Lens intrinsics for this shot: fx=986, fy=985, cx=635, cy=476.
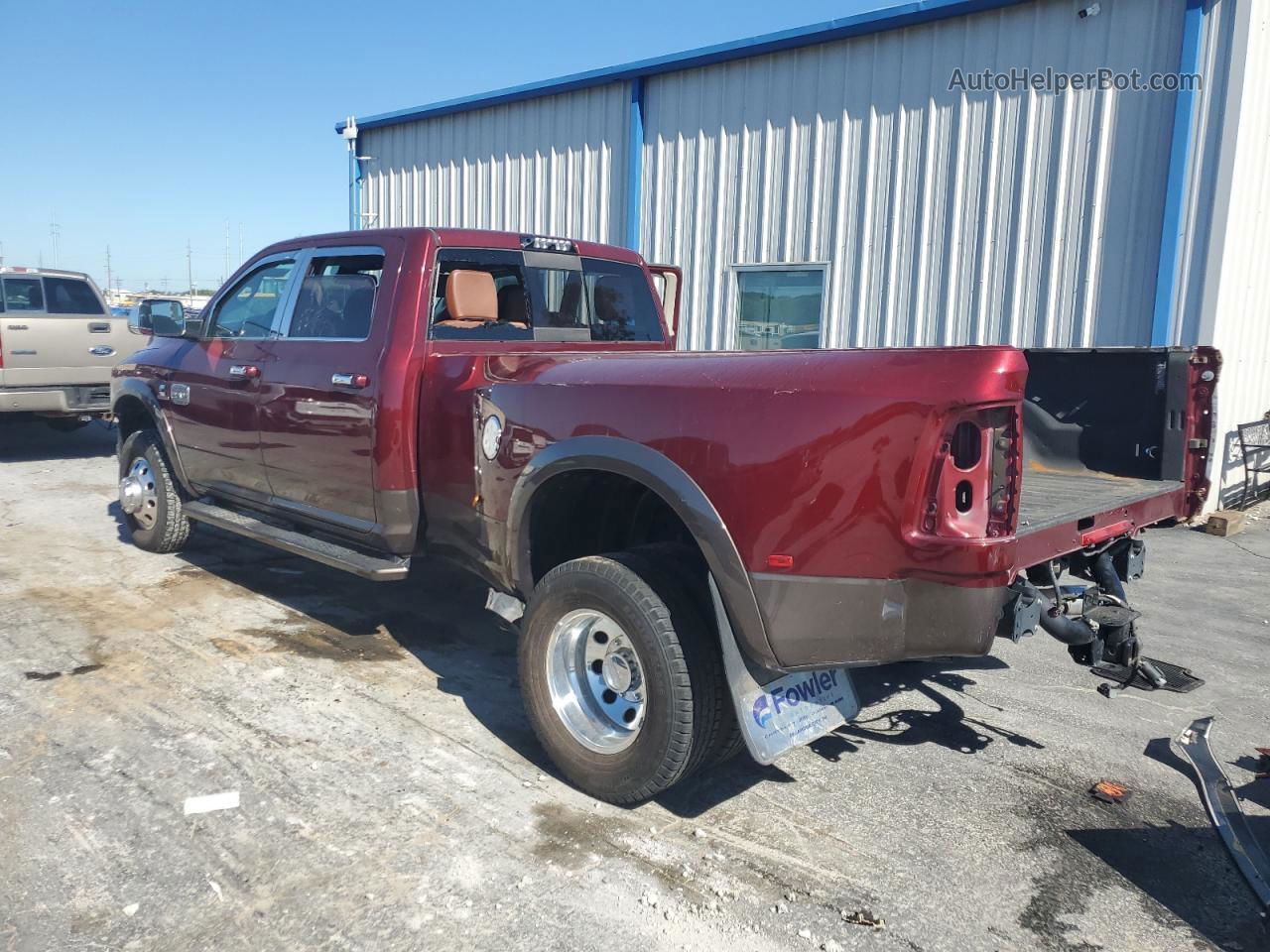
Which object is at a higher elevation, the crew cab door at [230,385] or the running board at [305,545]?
the crew cab door at [230,385]

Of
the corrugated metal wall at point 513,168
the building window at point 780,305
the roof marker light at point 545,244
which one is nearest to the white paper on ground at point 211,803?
the roof marker light at point 545,244

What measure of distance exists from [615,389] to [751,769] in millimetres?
1526

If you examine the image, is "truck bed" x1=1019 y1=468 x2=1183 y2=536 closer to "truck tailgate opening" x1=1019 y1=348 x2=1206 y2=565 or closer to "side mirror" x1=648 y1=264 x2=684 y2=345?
"truck tailgate opening" x1=1019 y1=348 x2=1206 y2=565

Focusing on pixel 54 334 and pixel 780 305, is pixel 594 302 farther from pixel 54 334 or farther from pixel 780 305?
pixel 54 334

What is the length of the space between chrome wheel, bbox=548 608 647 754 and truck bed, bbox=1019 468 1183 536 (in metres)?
1.37

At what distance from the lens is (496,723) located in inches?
158

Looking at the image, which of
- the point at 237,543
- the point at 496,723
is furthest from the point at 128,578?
the point at 496,723

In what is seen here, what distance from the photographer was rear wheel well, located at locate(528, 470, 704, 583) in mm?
3693

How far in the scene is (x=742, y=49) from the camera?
34.1 ft

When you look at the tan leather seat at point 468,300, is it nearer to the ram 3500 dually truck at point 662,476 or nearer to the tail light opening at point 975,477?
the ram 3500 dually truck at point 662,476

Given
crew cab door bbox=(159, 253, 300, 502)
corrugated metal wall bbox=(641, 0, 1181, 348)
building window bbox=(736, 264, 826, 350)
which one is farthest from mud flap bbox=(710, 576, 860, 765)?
building window bbox=(736, 264, 826, 350)

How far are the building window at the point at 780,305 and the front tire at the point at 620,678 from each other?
7.12 meters

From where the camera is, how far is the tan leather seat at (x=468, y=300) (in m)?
4.45

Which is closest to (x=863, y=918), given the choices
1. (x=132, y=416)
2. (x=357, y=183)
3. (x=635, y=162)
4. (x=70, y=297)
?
(x=132, y=416)
